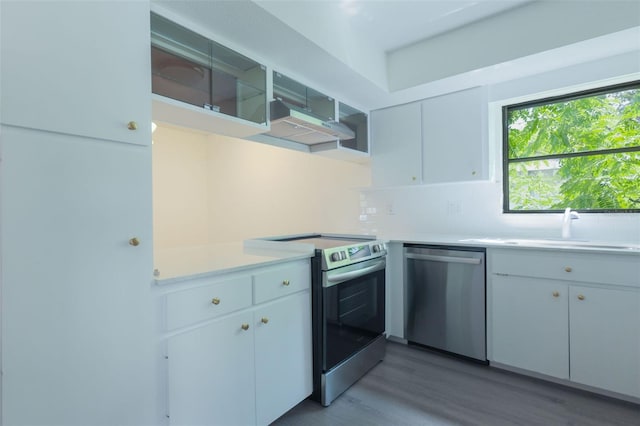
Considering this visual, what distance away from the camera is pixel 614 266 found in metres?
1.91

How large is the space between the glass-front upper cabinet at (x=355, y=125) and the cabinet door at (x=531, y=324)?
1.59 metres

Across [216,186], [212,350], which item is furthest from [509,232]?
[216,186]

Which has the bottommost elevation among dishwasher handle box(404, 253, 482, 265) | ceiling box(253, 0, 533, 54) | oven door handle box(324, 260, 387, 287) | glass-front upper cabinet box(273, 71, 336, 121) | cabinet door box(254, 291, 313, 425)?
cabinet door box(254, 291, 313, 425)

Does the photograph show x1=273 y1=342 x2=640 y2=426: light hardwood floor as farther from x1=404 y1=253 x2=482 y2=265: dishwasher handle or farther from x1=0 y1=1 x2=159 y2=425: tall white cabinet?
x1=0 y1=1 x2=159 y2=425: tall white cabinet

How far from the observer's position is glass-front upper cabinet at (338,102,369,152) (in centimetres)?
286

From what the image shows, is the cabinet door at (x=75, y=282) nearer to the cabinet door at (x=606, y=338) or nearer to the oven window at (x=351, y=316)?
the oven window at (x=351, y=316)

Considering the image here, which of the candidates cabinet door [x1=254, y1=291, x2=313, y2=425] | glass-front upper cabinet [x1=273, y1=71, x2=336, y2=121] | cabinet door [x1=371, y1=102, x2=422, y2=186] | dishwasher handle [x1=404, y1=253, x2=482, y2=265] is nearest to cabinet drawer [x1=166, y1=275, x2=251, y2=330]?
Answer: cabinet door [x1=254, y1=291, x2=313, y2=425]

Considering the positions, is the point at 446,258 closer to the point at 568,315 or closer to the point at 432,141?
the point at 568,315

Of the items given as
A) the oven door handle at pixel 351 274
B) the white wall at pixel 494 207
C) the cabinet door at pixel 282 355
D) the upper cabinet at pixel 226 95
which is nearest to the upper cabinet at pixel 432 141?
the white wall at pixel 494 207

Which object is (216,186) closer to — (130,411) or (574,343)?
(130,411)

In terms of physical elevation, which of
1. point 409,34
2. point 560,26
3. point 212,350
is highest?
point 409,34

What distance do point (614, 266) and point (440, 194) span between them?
1391mm

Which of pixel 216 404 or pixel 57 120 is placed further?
pixel 216 404

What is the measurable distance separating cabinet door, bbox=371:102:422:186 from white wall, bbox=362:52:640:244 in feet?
0.85
